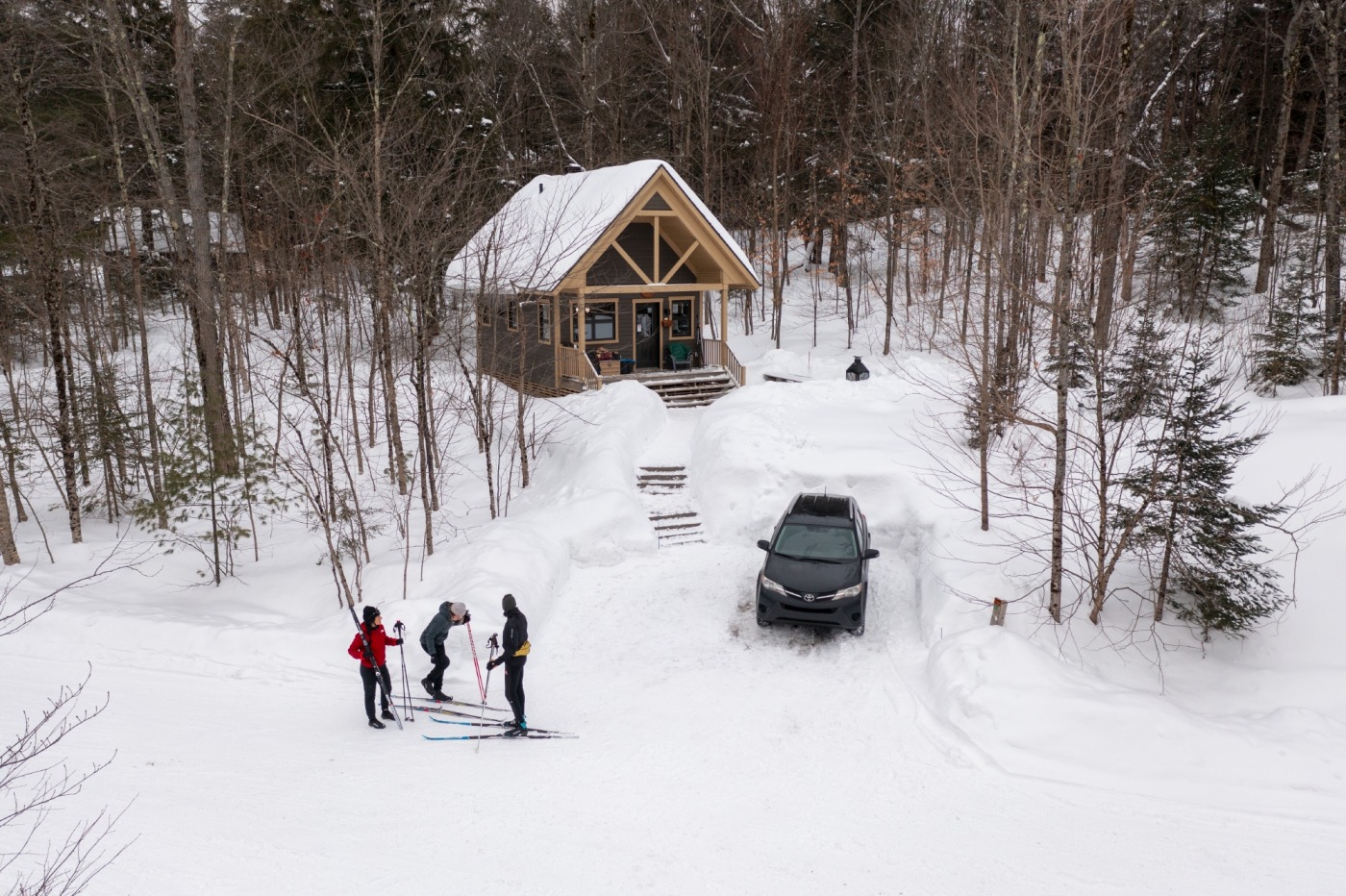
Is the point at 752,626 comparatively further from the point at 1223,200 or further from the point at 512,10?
the point at 512,10

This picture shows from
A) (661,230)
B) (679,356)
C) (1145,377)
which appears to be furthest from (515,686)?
(661,230)

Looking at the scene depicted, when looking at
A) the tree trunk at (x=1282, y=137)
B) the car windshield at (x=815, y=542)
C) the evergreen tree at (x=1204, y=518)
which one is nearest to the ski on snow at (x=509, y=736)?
the car windshield at (x=815, y=542)

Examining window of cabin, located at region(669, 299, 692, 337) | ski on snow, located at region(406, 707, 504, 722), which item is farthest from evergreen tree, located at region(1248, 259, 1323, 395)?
ski on snow, located at region(406, 707, 504, 722)

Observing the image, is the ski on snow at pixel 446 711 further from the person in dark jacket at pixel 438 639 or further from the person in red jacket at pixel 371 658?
the person in red jacket at pixel 371 658

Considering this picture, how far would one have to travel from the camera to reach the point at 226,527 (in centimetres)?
1371

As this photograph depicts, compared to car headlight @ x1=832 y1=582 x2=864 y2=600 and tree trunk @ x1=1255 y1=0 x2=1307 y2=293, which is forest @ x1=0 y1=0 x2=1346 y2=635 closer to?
tree trunk @ x1=1255 y1=0 x2=1307 y2=293

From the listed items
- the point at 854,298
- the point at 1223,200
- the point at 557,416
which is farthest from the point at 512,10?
the point at 1223,200

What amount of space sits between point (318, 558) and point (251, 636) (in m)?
3.77

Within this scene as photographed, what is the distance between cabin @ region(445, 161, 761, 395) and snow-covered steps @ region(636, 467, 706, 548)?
536 cm

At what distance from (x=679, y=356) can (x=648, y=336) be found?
1.21 metres

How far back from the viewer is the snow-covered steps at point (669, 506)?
597 inches

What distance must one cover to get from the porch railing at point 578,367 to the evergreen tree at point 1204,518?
14476 millimetres

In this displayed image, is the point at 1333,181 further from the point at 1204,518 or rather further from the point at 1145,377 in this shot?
the point at 1204,518

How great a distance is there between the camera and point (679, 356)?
979 inches
